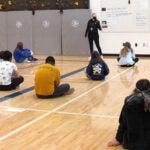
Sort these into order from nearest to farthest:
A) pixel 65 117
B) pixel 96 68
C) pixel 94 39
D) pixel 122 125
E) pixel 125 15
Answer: pixel 122 125, pixel 65 117, pixel 96 68, pixel 94 39, pixel 125 15

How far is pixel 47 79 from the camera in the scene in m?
6.52

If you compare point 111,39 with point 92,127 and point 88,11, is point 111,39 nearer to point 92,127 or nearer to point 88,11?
point 88,11

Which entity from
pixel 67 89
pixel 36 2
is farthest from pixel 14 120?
pixel 36 2

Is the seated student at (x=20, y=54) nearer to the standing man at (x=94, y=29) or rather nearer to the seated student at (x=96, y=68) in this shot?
the standing man at (x=94, y=29)

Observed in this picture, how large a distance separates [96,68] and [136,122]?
4.73 meters

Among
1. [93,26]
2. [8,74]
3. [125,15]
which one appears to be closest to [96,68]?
[8,74]

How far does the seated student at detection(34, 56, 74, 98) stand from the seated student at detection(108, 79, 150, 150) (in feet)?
8.91

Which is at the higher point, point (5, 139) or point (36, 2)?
point (36, 2)

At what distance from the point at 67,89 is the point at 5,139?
268cm

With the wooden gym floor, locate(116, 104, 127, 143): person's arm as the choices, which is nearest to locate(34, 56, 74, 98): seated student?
the wooden gym floor

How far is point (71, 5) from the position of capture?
15336 mm

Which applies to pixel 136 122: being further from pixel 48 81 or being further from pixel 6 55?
pixel 6 55

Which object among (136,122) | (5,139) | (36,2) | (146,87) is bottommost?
(5,139)

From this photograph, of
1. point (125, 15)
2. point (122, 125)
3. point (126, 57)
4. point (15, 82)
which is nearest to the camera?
point (122, 125)
